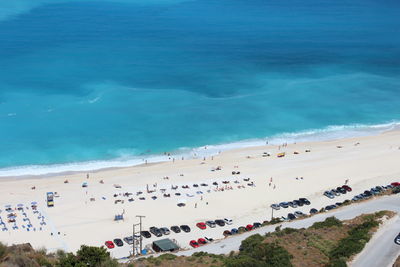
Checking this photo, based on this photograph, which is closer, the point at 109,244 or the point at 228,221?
the point at 109,244

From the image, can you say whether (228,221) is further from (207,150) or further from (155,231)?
(207,150)

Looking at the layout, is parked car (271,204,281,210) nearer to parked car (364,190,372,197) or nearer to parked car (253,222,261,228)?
parked car (253,222,261,228)

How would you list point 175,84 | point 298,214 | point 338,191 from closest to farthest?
point 298,214 < point 338,191 < point 175,84

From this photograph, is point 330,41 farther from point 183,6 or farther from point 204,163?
point 204,163

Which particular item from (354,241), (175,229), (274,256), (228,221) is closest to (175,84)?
(228,221)

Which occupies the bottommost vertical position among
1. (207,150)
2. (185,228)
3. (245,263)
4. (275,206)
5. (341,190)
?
(245,263)
